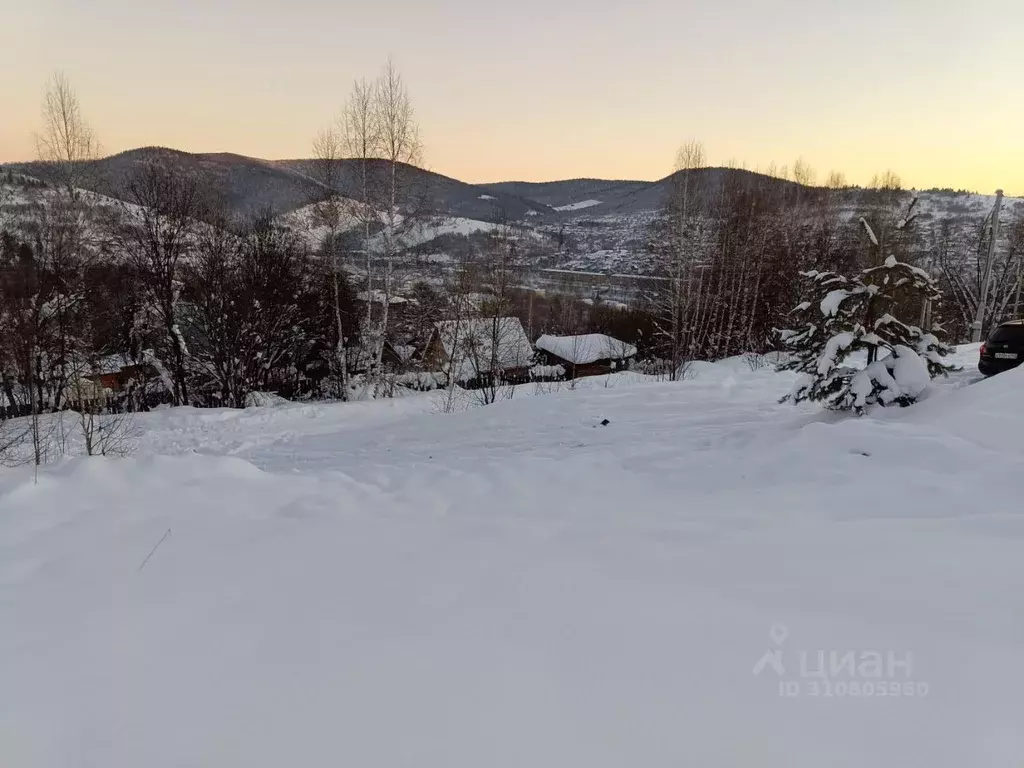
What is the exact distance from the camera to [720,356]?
24391 mm

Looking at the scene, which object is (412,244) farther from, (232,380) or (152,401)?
(152,401)

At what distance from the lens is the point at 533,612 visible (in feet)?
8.24

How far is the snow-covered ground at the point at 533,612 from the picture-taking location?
1761mm

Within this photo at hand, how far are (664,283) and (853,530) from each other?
24.3 metres

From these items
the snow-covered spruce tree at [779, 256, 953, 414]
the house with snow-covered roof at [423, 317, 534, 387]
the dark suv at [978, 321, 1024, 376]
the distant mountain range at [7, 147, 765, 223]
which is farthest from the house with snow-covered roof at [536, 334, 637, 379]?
the snow-covered spruce tree at [779, 256, 953, 414]

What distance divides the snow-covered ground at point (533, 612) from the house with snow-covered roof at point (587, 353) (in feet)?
98.3

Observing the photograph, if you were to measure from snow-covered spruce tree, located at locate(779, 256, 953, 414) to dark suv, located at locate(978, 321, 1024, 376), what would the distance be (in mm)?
5156

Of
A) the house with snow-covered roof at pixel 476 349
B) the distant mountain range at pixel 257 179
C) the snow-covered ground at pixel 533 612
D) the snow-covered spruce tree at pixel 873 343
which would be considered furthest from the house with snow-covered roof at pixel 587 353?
the snow-covered ground at pixel 533 612

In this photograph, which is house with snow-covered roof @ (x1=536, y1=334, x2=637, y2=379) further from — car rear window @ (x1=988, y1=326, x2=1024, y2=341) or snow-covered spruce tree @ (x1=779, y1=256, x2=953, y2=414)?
snow-covered spruce tree @ (x1=779, y1=256, x2=953, y2=414)

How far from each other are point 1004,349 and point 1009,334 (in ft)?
1.16

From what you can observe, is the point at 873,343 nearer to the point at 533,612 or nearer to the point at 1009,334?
the point at 533,612

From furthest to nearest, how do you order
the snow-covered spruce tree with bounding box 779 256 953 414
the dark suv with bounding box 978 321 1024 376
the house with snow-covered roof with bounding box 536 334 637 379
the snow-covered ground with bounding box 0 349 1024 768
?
the house with snow-covered roof with bounding box 536 334 637 379, the dark suv with bounding box 978 321 1024 376, the snow-covered spruce tree with bounding box 779 256 953 414, the snow-covered ground with bounding box 0 349 1024 768

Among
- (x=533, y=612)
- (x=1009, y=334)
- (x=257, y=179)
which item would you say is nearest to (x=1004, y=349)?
(x=1009, y=334)

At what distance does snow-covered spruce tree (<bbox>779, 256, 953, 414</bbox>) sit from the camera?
6316 mm
